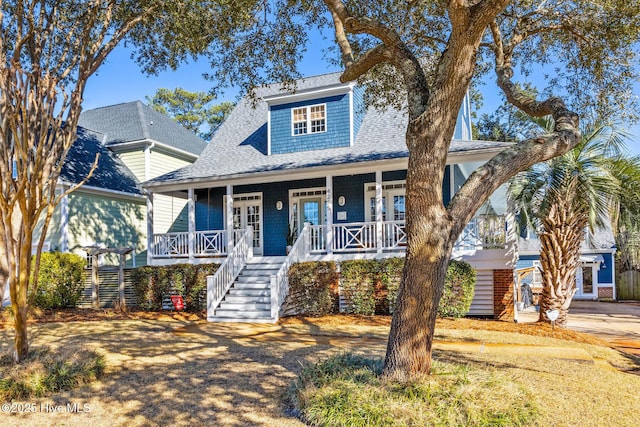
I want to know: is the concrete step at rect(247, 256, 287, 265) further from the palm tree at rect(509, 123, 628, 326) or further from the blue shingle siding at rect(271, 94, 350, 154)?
the palm tree at rect(509, 123, 628, 326)

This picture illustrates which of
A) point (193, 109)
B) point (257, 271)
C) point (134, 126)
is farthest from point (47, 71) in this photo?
point (193, 109)

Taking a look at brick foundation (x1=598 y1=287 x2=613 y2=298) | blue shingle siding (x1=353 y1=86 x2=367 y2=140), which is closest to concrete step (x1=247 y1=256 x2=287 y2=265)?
blue shingle siding (x1=353 y1=86 x2=367 y2=140)

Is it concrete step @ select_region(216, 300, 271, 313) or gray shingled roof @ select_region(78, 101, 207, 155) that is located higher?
gray shingled roof @ select_region(78, 101, 207, 155)

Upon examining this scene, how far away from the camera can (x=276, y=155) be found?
1549 centimetres

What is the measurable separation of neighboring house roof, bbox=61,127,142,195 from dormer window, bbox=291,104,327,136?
6409mm

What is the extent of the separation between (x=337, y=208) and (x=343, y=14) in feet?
27.9

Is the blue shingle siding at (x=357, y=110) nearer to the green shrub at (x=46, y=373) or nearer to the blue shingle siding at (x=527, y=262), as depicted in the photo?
the green shrub at (x=46, y=373)

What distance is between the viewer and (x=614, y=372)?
6.25 meters

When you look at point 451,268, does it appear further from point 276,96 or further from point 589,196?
point 276,96

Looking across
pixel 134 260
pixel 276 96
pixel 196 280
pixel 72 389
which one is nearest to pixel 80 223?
pixel 134 260

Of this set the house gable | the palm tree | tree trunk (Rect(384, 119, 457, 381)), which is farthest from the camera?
the house gable

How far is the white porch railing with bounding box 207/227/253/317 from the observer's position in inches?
440

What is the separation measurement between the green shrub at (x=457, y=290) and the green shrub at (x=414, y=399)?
5301 mm

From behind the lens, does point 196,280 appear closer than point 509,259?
No
